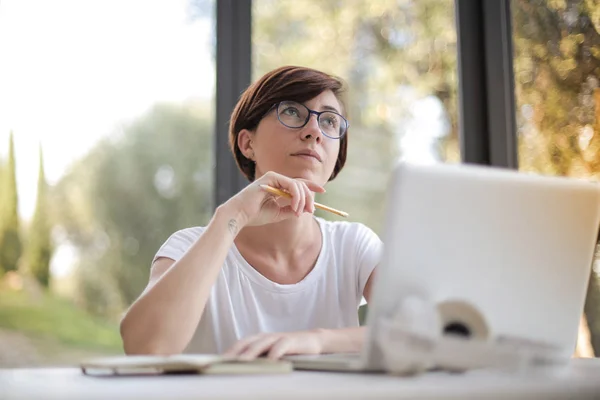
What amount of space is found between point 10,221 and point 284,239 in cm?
195

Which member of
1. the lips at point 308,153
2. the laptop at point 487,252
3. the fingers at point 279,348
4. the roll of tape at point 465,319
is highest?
the lips at point 308,153

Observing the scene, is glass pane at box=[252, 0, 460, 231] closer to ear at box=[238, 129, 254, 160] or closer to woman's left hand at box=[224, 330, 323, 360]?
ear at box=[238, 129, 254, 160]

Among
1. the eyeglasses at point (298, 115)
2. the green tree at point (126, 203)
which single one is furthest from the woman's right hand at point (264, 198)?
the green tree at point (126, 203)

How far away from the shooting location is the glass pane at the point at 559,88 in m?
2.43

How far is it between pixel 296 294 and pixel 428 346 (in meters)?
0.86

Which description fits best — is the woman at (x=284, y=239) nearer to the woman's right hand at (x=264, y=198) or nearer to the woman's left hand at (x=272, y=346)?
the woman's right hand at (x=264, y=198)

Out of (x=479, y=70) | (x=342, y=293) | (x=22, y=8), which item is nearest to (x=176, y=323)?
(x=342, y=293)

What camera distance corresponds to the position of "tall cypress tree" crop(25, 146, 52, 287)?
320 centimetres

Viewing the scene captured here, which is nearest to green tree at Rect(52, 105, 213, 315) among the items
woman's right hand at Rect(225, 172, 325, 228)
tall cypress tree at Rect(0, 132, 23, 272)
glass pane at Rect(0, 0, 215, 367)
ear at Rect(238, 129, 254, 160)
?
glass pane at Rect(0, 0, 215, 367)

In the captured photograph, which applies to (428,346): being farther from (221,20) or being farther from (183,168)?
(183,168)

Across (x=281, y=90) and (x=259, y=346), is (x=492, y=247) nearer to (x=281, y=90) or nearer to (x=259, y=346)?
(x=259, y=346)

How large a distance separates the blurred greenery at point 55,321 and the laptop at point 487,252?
2.69 metres

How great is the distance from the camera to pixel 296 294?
5.19ft

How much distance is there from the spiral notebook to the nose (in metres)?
0.87
